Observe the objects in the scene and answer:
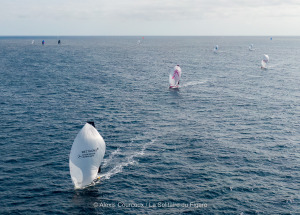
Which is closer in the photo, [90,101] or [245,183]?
[245,183]

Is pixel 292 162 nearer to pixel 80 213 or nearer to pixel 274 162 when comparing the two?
pixel 274 162

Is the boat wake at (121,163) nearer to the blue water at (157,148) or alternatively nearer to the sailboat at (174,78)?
the blue water at (157,148)

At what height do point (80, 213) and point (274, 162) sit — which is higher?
point (274, 162)

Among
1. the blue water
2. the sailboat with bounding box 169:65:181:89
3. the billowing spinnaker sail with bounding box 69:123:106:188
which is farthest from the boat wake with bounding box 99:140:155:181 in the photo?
the sailboat with bounding box 169:65:181:89

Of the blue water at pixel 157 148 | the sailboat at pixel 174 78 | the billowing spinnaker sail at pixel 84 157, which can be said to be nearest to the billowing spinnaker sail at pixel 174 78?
the sailboat at pixel 174 78

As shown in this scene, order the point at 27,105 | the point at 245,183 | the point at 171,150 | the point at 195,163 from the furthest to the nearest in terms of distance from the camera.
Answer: the point at 27,105
the point at 171,150
the point at 195,163
the point at 245,183

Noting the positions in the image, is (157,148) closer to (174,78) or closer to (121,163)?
(121,163)

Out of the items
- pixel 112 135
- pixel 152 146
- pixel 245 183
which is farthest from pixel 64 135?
pixel 245 183

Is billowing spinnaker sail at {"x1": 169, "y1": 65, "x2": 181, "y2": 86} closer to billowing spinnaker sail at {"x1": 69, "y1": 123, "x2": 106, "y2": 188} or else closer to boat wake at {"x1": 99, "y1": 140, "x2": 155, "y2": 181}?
boat wake at {"x1": 99, "y1": 140, "x2": 155, "y2": 181}
